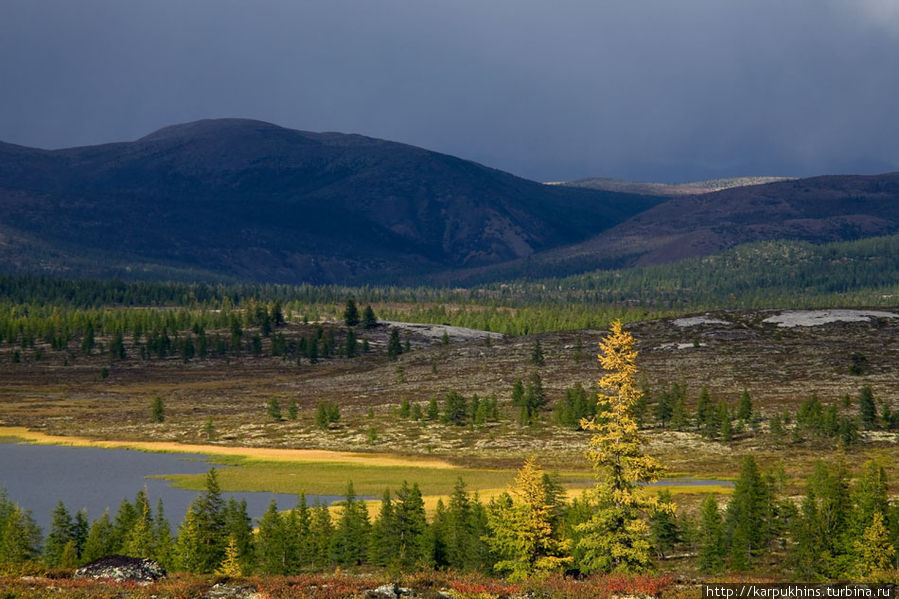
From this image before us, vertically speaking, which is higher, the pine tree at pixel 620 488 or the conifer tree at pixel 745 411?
the pine tree at pixel 620 488

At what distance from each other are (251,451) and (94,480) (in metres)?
25.8

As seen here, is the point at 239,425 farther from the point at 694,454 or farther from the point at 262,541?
the point at 262,541

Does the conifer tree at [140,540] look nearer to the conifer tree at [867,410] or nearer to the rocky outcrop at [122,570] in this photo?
the rocky outcrop at [122,570]

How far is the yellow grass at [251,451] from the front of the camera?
10781cm

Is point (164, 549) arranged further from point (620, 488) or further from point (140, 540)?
point (620, 488)

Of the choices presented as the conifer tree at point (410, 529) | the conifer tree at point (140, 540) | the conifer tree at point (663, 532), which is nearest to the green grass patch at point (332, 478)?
the conifer tree at point (663, 532)

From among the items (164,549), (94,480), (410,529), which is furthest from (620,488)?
(94,480)

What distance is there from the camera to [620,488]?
4228 cm

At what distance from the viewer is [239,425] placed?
135625mm

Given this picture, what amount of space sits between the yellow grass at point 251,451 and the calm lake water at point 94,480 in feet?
10.2

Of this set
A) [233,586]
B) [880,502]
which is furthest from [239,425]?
[233,586]

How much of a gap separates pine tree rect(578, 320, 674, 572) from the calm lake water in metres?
28.5

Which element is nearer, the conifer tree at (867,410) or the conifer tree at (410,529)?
the conifer tree at (410,529)

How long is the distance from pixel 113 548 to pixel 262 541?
877 centimetres
